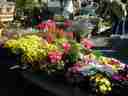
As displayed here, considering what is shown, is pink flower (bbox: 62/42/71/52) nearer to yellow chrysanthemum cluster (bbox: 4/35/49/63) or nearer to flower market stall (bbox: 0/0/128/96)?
flower market stall (bbox: 0/0/128/96)

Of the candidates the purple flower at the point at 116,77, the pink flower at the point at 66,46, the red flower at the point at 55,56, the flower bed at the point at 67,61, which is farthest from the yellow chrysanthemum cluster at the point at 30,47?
the purple flower at the point at 116,77

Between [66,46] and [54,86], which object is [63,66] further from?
[66,46]

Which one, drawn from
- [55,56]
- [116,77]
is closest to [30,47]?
[55,56]

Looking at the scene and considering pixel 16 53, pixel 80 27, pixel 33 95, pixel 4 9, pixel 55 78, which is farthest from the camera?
pixel 4 9

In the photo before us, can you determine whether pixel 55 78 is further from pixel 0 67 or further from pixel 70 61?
pixel 0 67

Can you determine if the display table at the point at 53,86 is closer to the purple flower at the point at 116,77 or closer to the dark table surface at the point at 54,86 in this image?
the dark table surface at the point at 54,86

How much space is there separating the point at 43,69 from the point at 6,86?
1333 millimetres

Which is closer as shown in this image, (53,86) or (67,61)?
(53,86)

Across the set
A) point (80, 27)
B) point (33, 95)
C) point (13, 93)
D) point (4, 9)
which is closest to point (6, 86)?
point (13, 93)

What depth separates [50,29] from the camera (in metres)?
8.12

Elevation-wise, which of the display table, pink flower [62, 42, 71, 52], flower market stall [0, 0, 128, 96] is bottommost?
the display table

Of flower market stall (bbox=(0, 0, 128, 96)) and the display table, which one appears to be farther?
the display table

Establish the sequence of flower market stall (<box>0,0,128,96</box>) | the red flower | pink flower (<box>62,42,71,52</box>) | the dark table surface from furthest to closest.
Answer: pink flower (<box>62,42,71,52</box>), the red flower, the dark table surface, flower market stall (<box>0,0,128,96</box>)

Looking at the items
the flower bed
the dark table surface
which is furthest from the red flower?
the dark table surface
